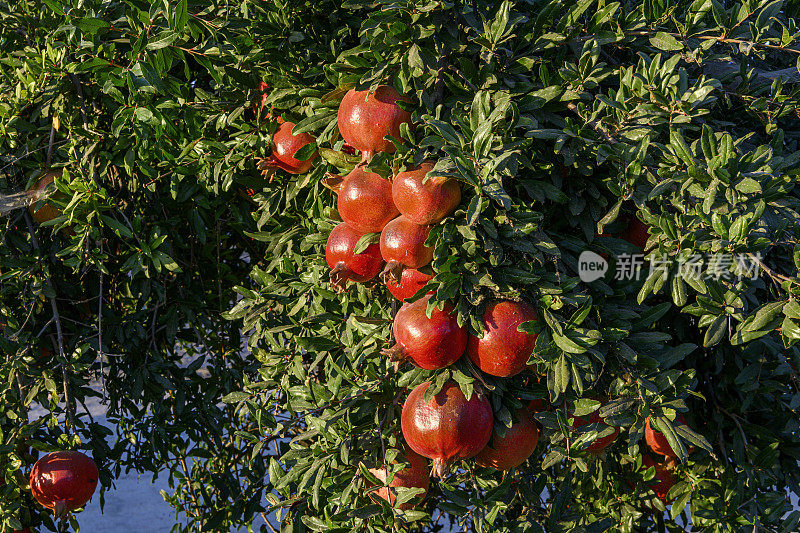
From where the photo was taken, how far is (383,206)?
1.08m

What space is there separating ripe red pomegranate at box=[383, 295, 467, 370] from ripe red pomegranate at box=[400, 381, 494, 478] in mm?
57

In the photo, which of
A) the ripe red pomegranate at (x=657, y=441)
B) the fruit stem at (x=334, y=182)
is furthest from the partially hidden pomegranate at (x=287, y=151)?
the ripe red pomegranate at (x=657, y=441)

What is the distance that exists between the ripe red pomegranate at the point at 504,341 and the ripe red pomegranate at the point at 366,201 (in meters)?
0.24

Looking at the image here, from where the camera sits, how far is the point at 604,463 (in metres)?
1.45

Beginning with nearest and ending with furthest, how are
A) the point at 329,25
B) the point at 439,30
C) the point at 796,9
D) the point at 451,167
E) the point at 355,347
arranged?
the point at 451,167
the point at 439,30
the point at 355,347
the point at 329,25
the point at 796,9

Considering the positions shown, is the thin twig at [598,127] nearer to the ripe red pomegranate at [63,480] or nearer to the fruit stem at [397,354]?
the fruit stem at [397,354]

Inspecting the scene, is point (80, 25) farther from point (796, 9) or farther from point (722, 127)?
point (796, 9)

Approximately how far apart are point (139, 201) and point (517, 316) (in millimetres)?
1223

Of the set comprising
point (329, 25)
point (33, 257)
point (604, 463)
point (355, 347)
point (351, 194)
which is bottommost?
point (604, 463)

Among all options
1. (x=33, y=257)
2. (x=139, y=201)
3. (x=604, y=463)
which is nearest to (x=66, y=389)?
(x=33, y=257)

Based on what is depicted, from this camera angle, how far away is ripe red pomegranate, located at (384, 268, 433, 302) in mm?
1066

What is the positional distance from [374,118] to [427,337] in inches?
14.9

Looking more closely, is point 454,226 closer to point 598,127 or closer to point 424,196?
point 424,196

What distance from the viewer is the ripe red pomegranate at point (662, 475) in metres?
1.54
